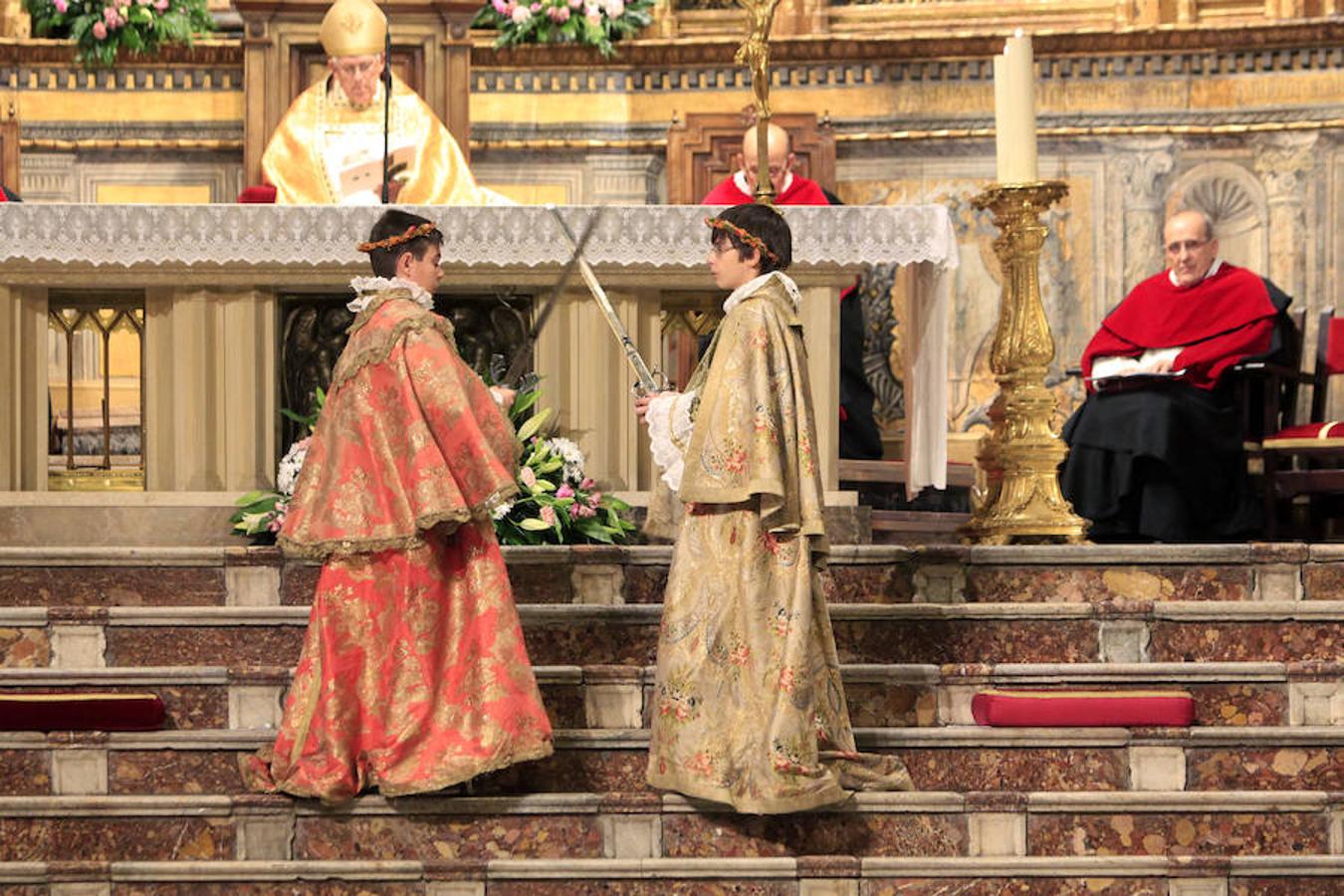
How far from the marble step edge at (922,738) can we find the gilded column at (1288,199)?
482 cm

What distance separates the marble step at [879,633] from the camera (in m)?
6.40

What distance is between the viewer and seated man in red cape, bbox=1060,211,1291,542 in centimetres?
811

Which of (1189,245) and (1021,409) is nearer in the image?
(1021,409)

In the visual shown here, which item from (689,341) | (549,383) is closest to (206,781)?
(549,383)

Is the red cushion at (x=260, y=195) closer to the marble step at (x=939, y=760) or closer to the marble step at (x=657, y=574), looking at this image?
the marble step at (x=657, y=574)

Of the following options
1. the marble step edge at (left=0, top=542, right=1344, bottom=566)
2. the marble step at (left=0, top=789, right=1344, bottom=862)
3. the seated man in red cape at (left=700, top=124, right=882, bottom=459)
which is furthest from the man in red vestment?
the seated man in red cape at (left=700, top=124, right=882, bottom=459)

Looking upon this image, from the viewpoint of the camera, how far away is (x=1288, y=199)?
10398 millimetres

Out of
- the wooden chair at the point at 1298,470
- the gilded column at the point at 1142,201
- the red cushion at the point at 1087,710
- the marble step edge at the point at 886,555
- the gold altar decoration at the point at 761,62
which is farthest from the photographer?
the gilded column at the point at 1142,201

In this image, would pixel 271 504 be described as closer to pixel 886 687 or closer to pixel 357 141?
pixel 357 141

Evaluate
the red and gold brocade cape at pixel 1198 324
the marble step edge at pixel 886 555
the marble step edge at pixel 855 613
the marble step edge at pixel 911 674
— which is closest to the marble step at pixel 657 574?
the marble step edge at pixel 886 555

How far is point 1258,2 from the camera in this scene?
1075 centimetres

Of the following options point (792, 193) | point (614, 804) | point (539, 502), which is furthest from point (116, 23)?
point (614, 804)

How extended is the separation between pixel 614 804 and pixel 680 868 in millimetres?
250

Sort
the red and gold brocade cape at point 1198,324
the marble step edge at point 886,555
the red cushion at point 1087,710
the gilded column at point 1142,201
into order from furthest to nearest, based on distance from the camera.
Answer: the gilded column at point 1142,201 → the red and gold brocade cape at point 1198,324 → the marble step edge at point 886,555 → the red cushion at point 1087,710
